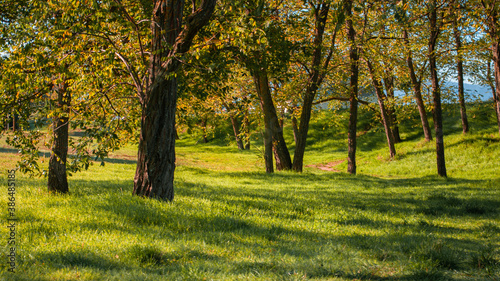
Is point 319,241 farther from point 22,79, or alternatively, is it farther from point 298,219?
point 22,79

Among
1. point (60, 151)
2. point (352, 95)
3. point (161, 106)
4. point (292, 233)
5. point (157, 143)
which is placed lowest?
point (292, 233)

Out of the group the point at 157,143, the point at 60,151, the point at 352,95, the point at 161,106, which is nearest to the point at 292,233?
the point at 157,143

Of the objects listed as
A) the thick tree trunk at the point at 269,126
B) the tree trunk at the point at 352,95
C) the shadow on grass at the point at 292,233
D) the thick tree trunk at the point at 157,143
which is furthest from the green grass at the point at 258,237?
the tree trunk at the point at 352,95

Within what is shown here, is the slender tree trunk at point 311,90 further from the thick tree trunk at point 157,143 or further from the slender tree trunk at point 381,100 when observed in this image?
the thick tree trunk at point 157,143

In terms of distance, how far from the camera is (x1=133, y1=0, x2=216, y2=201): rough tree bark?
334 inches

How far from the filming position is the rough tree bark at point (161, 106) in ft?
27.9

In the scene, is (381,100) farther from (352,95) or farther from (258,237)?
(258,237)

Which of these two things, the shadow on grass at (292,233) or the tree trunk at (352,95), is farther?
the tree trunk at (352,95)

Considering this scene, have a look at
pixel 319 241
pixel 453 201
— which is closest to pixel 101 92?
pixel 319 241

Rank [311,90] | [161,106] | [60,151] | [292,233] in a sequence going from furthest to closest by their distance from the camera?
[311,90], [60,151], [161,106], [292,233]

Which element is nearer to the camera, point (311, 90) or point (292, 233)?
point (292, 233)

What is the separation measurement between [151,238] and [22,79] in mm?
4849

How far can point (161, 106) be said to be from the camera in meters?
8.59

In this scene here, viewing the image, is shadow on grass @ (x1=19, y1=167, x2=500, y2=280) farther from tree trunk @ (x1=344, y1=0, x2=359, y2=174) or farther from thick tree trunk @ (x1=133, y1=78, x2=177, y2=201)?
tree trunk @ (x1=344, y1=0, x2=359, y2=174)
